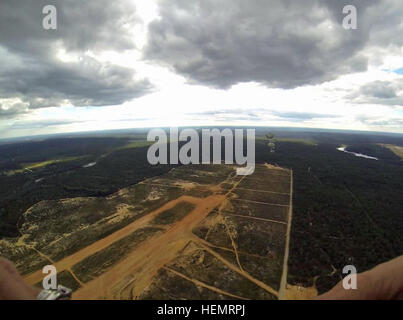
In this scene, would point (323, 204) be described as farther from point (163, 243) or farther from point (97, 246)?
point (97, 246)

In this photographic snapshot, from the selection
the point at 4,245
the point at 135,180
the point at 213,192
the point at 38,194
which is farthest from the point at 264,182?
the point at 38,194

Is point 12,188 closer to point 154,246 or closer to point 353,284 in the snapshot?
point 154,246

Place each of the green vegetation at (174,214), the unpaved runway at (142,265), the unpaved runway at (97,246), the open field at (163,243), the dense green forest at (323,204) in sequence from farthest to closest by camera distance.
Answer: the green vegetation at (174,214), the dense green forest at (323,204), the unpaved runway at (97,246), the open field at (163,243), the unpaved runway at (142,265)

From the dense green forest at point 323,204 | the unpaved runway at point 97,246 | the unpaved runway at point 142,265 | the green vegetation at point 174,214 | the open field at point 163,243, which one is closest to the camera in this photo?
the unpaved runway at point 142,265

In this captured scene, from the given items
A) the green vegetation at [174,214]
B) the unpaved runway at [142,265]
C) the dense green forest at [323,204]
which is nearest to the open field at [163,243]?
the unpaved runway at [142,265]

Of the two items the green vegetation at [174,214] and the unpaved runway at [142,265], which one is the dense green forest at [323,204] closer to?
the unpaved runway at [142,265]

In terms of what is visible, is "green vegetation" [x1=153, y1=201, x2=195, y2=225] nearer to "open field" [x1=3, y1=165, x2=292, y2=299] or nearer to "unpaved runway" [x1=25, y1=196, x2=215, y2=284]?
"open field" [x1=3, y1=165, x2=292, y2=299]
